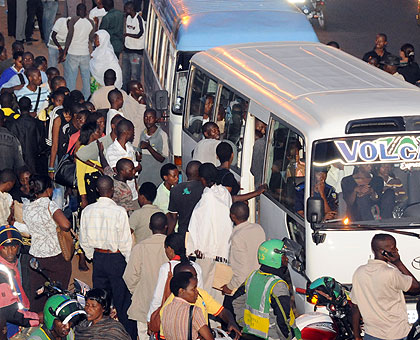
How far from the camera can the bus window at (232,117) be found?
11.7 meters

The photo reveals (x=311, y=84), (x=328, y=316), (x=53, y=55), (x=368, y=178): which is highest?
(x=311, y=84)

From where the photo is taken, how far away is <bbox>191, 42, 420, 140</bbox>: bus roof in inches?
378

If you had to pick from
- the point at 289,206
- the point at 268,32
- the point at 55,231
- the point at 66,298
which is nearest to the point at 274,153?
the point at 289,206

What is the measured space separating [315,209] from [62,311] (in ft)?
7.67

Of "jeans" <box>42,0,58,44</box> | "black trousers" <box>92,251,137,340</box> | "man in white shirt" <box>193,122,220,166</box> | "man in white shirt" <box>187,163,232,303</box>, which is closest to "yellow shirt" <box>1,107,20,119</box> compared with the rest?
"man in white shirt" <box>193,122,220,166</box>

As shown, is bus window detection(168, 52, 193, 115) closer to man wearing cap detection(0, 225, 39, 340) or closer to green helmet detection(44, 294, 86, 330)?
man wearing cap detection(0, 225, 39, 340)

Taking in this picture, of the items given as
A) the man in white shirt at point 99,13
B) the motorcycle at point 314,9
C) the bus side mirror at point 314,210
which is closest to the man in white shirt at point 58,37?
the man in white shirt at point 99,13

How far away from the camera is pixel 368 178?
30.8 ft

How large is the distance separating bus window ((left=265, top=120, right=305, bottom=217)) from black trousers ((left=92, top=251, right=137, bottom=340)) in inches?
65.2

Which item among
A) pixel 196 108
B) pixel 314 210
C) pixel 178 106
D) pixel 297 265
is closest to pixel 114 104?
pixel 178 106

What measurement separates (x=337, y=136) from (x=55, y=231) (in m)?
2.87

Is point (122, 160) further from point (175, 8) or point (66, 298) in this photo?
point (175, 8)

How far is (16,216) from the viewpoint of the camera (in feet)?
35.2

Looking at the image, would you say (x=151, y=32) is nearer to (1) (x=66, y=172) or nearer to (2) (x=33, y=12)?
(1) (x=66, y=172)
